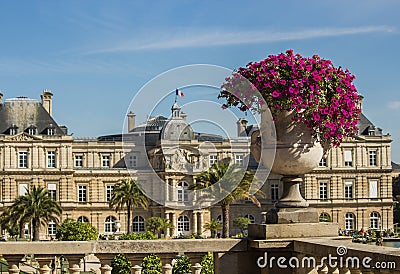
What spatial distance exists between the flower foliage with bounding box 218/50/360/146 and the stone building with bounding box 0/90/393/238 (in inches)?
1942

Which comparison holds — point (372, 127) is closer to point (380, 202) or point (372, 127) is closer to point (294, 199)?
point (380, 202)

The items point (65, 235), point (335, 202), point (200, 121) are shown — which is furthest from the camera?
point (335, 202)

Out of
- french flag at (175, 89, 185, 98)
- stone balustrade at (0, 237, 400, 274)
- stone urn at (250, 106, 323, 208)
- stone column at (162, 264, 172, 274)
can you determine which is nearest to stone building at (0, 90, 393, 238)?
french flag at (175, 89, 185, 98)

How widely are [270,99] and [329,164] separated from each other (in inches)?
2345

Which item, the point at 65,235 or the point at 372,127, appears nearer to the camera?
the point at 65,235

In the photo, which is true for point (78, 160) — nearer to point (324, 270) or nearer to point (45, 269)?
point (45, 269)

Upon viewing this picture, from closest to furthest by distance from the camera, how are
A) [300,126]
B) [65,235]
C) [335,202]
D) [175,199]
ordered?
[300,126], [65,235], [175,199], [335,202]

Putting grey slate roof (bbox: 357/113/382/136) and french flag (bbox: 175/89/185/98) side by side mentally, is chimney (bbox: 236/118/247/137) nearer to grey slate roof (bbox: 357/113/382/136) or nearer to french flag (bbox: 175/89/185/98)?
french flag (bbox: 175/89/185/98)

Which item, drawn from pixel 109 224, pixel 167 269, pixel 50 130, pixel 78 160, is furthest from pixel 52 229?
pixel 167 269

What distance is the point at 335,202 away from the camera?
65.6 meters

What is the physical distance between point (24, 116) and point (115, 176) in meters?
9.67

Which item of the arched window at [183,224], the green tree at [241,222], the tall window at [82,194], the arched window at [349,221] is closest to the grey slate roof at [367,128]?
the arched window at [349,221]

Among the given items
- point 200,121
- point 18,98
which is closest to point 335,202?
point 18,98

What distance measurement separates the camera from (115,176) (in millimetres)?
64312
